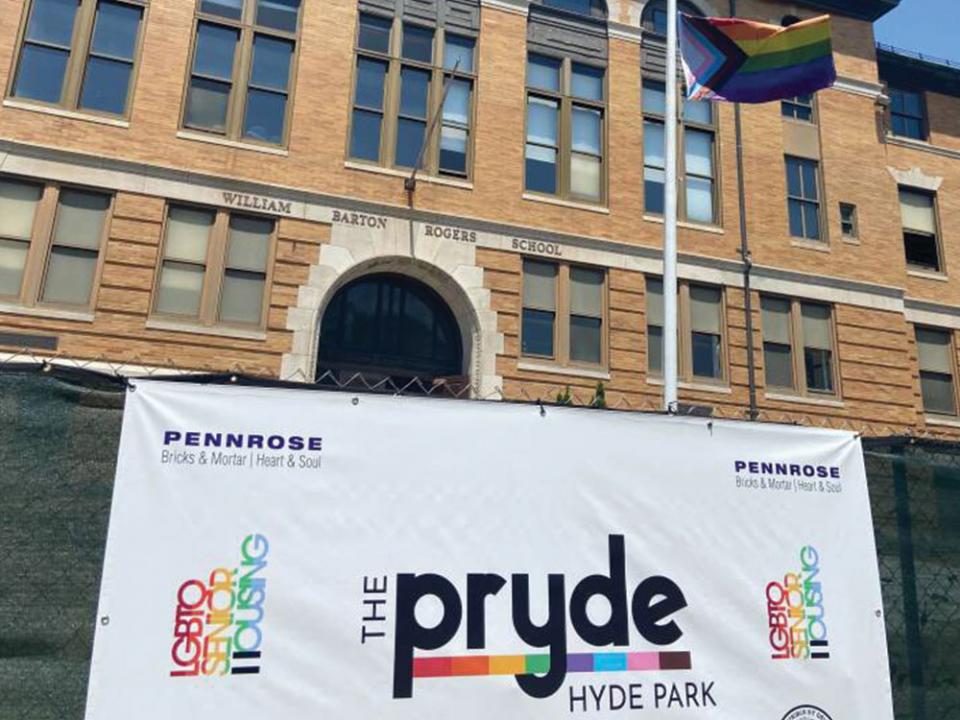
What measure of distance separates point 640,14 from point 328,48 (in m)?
8.47

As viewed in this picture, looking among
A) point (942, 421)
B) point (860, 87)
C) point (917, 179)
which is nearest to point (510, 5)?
point (860, 87)

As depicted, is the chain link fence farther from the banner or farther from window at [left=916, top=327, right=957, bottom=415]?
window at [left=916, top=327, right=957, bottom=415]

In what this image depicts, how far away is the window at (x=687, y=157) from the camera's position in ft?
63.2

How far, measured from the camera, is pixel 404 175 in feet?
55.9

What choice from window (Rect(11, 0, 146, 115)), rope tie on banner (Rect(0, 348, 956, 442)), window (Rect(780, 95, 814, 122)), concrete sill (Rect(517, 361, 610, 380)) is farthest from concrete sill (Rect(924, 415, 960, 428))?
window (Rect(11, 0, 146, 115))

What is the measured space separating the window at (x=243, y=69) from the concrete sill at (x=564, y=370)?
7.22m

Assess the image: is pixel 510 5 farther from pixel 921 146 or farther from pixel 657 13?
pixel 921 146

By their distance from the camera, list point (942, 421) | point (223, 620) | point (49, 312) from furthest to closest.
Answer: point (942, 421), point (49, 312), point (223, 620)

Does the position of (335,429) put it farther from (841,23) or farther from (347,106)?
(841,23)

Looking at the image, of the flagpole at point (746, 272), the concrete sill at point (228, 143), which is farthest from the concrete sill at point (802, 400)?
the concrete sill at point (228, 143)

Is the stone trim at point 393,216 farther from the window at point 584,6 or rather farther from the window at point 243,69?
the window at point 584,6

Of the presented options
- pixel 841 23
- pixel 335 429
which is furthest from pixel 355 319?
pixel 841 23

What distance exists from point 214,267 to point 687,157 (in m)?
12.2

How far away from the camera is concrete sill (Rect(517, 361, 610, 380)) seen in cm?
1680
